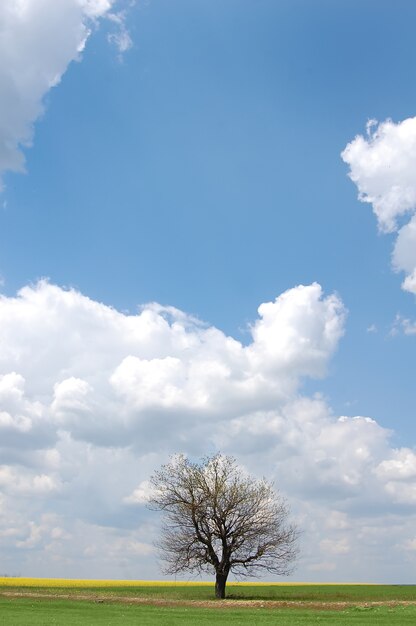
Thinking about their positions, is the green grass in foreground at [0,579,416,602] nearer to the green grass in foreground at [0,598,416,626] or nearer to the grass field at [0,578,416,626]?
the grass field at [0,578,416,626]

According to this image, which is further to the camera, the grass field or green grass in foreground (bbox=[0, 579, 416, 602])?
green grass in foreground (bbox=[0, 579, 416, 602])

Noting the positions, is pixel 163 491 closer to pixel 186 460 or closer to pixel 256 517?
pixel 186 460

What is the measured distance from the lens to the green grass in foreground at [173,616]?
33.4 metres

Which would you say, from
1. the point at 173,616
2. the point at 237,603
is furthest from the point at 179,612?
the point at 237,603

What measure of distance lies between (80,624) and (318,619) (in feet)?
43.1

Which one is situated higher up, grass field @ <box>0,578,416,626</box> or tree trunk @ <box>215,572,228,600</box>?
tree trunk @ <box>215,572,228,600</box>

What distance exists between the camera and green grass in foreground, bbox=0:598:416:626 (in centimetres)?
3338

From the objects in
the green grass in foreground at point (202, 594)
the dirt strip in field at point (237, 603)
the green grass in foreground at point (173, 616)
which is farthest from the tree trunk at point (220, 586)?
the green grass in foreground at point (173, 616)

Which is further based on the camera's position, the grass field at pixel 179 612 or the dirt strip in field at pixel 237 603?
the dirt strip in field at pixel 237 603

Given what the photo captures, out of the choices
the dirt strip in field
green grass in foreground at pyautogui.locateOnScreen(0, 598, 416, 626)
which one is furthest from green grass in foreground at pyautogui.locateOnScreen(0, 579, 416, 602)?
green grass in foreground at pyautogui.locateOnScreen(0, 598, 416, 626)

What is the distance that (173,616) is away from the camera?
3738 cm

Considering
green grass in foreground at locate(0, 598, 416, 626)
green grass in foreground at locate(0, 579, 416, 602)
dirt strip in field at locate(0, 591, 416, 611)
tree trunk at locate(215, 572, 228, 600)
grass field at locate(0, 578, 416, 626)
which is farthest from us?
tree trunk at locate(215, 572, 228, 600)

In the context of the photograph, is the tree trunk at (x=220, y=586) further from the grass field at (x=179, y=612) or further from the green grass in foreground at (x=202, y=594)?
the grass field at (x=179, y=612)

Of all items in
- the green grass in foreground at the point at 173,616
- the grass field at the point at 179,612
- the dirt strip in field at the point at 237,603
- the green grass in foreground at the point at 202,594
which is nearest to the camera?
the green grass in foreground at the point at 173,616
